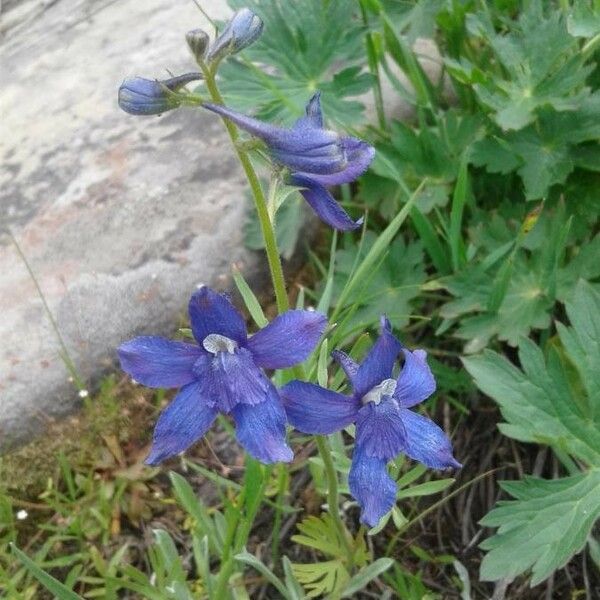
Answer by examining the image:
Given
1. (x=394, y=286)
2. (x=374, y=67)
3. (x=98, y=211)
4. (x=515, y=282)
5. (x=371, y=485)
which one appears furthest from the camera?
(x=98, y=211)

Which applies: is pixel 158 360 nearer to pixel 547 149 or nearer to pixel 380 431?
pixel 380 431

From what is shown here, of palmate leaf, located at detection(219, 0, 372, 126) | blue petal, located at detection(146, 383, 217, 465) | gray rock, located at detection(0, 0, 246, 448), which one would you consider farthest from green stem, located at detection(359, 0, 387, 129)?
blue petal, located at detection(146, 383, 217, 465)

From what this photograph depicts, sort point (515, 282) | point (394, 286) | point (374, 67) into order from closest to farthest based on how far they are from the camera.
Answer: point (515, 282) → point (394, 286) → point (374, 67)

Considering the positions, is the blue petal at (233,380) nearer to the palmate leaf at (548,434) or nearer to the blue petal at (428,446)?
the blue petal at (428,446)

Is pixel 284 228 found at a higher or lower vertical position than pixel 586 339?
higher

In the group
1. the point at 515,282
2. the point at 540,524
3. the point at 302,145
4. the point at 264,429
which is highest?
the point at 302,145

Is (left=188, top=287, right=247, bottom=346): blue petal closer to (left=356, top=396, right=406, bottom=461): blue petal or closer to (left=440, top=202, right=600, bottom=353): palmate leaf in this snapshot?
(left=356, top=396, right=406, bottom=461): blue petal

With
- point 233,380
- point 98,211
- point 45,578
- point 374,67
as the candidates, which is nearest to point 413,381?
point 233,380
